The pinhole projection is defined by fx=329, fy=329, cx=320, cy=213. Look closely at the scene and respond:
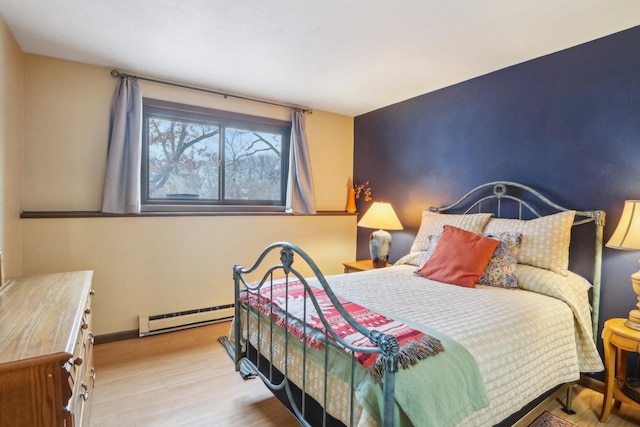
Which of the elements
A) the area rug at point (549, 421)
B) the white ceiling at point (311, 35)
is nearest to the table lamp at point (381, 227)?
the white ceiling at point (311, 35)

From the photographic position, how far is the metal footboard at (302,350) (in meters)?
1.01

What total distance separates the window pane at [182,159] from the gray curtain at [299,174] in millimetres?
786

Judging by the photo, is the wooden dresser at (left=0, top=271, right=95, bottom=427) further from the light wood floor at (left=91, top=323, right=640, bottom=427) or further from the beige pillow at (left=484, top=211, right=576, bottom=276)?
the beige pillow at (left=484, top=211, right=576, bottom=276)

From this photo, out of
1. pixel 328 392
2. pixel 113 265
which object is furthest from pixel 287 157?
pixel 328 392

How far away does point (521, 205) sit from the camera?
8.43 feet

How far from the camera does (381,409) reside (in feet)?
3.49

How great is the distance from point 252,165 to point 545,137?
2.67 metres

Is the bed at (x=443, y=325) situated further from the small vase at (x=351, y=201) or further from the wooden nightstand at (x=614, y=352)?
the small vase at (x=351, y=201)

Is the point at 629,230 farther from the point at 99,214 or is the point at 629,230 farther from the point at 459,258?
the point at 99,214

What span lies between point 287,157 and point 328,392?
2833 millimetres

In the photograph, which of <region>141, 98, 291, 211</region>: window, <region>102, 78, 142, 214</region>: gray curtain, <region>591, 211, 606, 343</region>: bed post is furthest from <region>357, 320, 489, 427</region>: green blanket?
<region>141, 98, 291, 211</region>: window

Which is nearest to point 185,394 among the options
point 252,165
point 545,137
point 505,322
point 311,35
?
point 505,322

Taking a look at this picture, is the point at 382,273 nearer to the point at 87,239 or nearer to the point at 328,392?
the point at 328,392

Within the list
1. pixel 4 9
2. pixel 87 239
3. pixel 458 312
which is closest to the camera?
pixel 458 312
